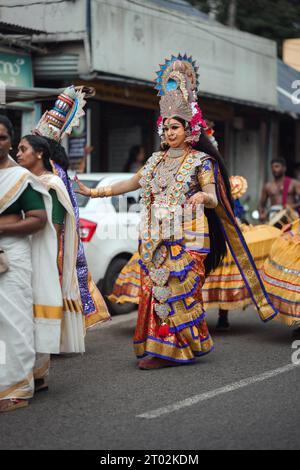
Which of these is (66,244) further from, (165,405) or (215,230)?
(215,230)

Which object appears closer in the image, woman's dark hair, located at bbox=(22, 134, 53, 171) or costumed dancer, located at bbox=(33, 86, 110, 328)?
woman's dark hair, located at bbox=(22, 134, 53, 171)

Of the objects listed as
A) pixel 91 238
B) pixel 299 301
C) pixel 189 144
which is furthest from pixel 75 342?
pixel 91 238

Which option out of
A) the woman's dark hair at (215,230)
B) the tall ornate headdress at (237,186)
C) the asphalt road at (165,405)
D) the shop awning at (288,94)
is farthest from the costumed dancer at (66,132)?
the shop awning at (288,94)

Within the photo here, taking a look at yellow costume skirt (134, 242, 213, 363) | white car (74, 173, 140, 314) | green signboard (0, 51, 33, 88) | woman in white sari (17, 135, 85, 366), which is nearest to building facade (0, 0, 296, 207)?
green signboard (0, 51, 33, 88)

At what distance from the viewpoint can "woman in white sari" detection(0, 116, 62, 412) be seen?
5.11 metres

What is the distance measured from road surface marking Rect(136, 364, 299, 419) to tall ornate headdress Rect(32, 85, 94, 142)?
100 inches

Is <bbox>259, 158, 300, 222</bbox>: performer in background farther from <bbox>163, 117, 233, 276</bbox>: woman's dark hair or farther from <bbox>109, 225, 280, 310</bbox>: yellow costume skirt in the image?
<bbox>163, 117, 233, 276</bbox>: woman's dark hair

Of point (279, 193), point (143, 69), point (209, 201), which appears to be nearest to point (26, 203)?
point (209, 201)

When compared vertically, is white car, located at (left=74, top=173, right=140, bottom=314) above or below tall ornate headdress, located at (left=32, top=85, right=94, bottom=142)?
below

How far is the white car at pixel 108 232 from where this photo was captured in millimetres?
8961

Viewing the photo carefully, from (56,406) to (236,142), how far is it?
50.5 ft

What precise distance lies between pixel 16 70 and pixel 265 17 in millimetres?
12321

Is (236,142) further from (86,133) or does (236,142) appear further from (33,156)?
(33,156)

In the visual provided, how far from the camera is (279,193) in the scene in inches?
468
